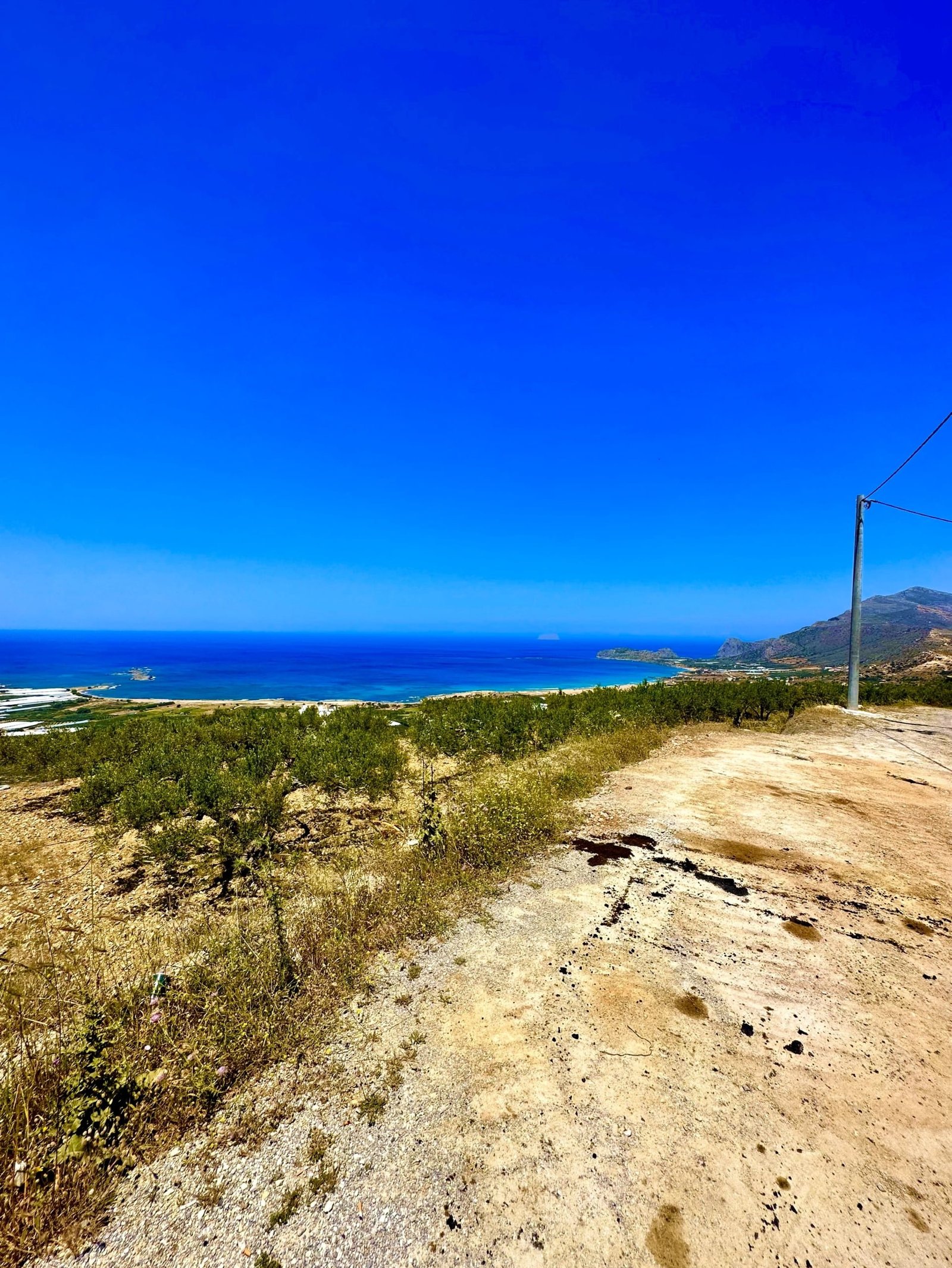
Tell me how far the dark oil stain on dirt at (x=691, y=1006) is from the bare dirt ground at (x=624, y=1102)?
0.03m

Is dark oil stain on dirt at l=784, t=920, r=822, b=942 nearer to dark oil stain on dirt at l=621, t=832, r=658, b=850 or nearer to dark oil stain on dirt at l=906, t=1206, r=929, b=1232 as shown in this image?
dark oil stain on dirt at l=621, t=832, r=658, b=850

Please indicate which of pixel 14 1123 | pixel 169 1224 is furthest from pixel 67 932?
pixel 169 1224

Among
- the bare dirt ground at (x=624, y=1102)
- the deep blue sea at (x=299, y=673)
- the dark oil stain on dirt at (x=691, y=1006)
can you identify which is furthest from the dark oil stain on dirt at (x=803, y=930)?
the deep blue sea at (x=299, y=673)

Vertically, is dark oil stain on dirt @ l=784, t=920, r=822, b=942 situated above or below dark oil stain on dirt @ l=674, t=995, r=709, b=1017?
above

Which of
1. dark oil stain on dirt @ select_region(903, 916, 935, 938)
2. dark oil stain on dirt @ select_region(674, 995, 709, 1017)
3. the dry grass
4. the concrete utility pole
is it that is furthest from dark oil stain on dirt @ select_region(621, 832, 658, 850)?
the concrete utility pole

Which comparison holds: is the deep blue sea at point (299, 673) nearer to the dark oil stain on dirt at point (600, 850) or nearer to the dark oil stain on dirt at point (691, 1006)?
the dark oil stain on dirt at point (600, 850)

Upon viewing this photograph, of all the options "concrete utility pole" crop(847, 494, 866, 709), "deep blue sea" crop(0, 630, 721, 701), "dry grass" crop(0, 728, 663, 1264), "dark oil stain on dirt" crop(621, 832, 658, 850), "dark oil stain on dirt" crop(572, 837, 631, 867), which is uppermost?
"concrete utility pole" crop(847, 494, 866, 709)

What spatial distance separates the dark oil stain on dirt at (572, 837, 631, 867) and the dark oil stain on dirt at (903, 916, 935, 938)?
10.6ft

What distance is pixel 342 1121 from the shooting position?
3.30m

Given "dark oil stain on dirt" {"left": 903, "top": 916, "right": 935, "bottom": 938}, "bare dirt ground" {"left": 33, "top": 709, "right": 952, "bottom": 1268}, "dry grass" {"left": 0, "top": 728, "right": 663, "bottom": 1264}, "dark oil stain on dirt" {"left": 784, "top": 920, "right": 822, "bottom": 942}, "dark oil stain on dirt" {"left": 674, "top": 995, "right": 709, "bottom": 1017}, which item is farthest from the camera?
"dark oil stain on dirt" {"left": 903, "top": 916, "right": 935, "bottom": 938}

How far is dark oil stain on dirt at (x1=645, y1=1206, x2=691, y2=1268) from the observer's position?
256 cm

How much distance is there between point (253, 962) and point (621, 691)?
19132 mm

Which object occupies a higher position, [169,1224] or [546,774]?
[546,774]

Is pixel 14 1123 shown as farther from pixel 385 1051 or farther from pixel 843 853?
pixel 843 853
